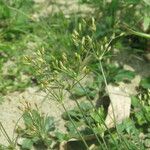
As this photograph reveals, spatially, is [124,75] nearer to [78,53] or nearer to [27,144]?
[78,53]

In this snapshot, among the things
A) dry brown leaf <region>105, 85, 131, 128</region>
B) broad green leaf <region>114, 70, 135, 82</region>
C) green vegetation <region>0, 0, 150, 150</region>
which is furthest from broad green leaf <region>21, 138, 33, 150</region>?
broad green leaf <region>114, 70, 135, 82</region>

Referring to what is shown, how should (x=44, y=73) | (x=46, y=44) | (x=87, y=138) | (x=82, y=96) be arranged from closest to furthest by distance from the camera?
1. (x=44, y=73)
2. (x=87, y=138)
3. (x=82, y=96)
4. (x=46, y=44)

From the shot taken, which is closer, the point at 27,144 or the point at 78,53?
the point at 27,144

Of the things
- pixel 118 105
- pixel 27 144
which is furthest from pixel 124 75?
pixel 27 144

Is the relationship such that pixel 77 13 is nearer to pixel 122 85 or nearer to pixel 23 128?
pixel 122 85

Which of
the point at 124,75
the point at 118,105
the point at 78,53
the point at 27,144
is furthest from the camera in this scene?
the point at 124,75

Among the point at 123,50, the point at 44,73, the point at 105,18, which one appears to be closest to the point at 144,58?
the point at 123,50

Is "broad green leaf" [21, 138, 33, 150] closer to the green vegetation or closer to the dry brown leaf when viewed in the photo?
the green vegetation

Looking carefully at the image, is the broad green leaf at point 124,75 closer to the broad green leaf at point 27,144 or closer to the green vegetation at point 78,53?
the green vegetation at point 78,53

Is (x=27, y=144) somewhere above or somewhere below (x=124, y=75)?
below

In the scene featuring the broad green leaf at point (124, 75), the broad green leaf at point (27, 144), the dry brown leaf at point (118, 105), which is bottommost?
the broad green leaf at point (27, 144)

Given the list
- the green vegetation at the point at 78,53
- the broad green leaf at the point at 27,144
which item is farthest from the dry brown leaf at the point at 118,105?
the broad green leaf at the point at 27,144
